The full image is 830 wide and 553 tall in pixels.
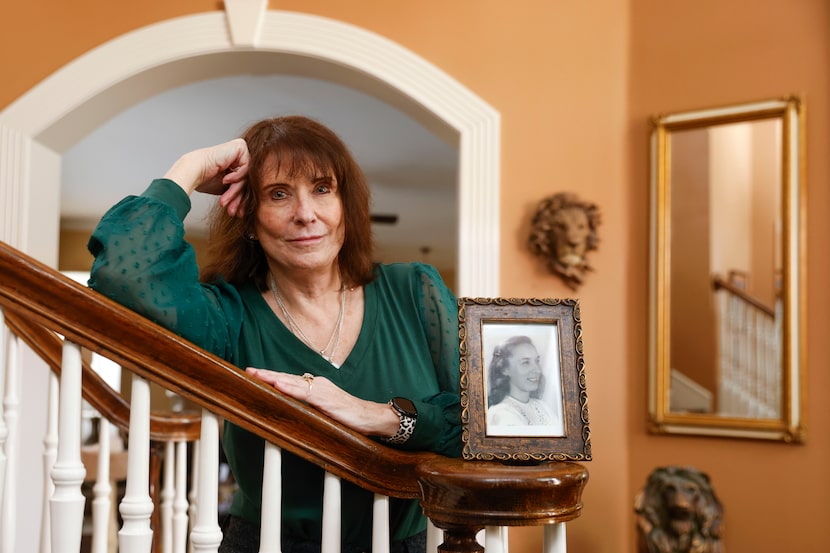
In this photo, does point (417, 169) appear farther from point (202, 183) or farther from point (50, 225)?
point (202, 183)

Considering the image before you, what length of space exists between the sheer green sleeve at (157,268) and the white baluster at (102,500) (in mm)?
294

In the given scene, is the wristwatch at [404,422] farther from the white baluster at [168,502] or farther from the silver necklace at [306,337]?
the white baluster at [168,502]

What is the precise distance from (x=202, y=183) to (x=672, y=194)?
2679mm

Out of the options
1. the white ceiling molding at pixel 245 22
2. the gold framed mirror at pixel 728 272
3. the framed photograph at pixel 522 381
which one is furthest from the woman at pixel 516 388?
the white ceiling molding at pixel 245 22

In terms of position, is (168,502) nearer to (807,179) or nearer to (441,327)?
(441,327)

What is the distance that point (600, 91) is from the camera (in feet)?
12.1

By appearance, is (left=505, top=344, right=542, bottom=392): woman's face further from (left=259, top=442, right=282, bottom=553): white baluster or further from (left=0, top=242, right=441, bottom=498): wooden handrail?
(left=259, top=442, right=282, bottom=553): white baluster

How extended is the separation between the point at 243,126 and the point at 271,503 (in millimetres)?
4194

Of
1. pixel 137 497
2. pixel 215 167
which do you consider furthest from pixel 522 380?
pixel 215 167

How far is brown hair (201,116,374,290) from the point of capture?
134 cm

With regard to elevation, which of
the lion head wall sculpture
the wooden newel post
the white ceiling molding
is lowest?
the lion head wall sculpture

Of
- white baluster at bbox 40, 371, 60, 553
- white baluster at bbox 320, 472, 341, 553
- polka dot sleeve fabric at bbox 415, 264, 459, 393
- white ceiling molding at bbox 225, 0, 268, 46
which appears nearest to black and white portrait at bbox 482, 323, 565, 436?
white baluster at bbox 320, 472, 341, 553

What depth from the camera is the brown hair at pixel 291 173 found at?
1.34m

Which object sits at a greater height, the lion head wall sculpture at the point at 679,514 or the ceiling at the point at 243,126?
the ceiling at the point at 243,126
